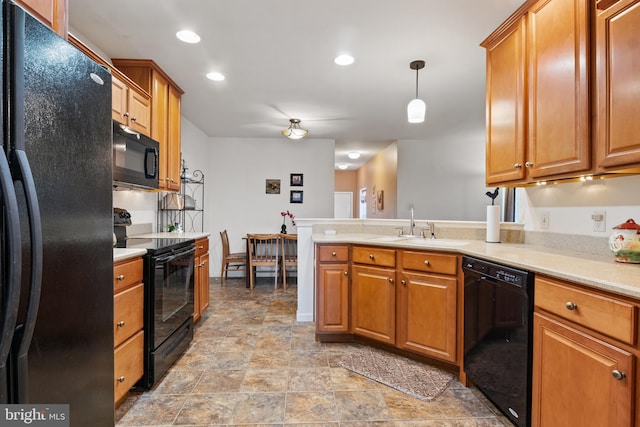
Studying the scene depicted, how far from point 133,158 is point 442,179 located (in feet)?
15.8

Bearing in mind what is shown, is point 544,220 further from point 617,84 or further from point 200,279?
point 200,279

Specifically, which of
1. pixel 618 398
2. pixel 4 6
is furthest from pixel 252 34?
pixel 618 398

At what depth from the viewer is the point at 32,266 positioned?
0.82 m

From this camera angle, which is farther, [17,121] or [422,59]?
[422,59]

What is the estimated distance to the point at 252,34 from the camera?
2.23 metres

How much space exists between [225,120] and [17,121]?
12.2ft

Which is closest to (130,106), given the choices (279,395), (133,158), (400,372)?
(133,158)

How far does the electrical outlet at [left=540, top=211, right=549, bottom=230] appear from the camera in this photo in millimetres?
2182

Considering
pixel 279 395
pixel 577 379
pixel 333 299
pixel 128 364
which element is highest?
pixel 577 379

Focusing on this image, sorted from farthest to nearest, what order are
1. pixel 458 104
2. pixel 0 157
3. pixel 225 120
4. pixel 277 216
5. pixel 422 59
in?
pixel 277 216 → pixel 225 120 → pixel 458 104 → pixel 422 59 → pixel 0 157

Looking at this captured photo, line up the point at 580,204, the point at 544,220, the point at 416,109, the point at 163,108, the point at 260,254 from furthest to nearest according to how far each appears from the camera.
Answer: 1. the point at 260,254
2. the point at 163,108
3. the point at 416,109
4. the point at 544,220
5. the point at 580,204

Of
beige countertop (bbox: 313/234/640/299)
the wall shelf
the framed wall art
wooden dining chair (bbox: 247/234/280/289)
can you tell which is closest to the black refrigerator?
beige countertop (bbox: 313/234/640/299)

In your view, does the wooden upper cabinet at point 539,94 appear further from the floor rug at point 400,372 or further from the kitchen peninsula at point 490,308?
the floor rug at point 400,372

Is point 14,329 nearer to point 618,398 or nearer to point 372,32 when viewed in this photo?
point 618,398
